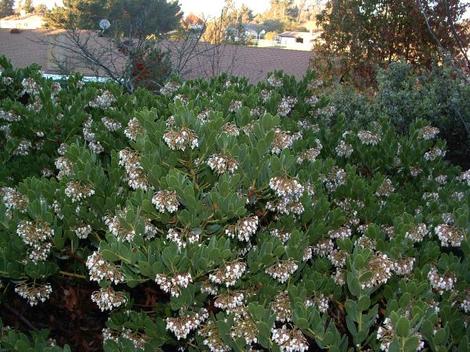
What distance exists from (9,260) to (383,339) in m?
1.47

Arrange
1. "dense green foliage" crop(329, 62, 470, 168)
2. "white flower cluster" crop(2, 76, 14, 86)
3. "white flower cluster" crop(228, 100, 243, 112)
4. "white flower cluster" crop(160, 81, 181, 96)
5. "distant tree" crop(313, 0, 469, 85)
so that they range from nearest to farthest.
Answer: "white flower cluster" crop(228, 100, 243, 112), "white flower cluster" crop(2, 76, 14, 86), "white flower cluster" crop(160, 81, 181, 96), "dense green foliage" crop(329, 62, 470, 168), "distant tree" crop(313, 0, 469, 85)

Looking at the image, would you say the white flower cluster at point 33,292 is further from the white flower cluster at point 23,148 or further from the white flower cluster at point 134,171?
the white flower cluster at point 23,148

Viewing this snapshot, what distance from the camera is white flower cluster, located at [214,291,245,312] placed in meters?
2.06

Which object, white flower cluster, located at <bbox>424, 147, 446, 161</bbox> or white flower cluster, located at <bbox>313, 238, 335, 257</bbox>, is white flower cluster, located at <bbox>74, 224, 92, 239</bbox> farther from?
white flower cluster, located at <bbox>424, 147, 446, 161</bbox>

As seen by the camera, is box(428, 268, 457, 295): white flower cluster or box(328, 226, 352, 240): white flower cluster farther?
box(328, 226, 352, 240): white flower cluster

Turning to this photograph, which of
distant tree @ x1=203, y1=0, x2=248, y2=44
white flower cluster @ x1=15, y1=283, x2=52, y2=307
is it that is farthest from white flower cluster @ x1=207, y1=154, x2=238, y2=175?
distant tree @ x1=203, y1=0, x2=248, y2=44

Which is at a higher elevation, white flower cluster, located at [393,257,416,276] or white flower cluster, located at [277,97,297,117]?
white flower cluster, located at [277,97,297,117]

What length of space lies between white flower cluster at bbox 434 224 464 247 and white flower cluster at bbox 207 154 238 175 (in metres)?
0.85

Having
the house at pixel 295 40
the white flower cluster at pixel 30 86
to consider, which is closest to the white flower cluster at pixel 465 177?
the white flower cluster at pixel 30 86

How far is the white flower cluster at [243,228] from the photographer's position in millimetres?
2143

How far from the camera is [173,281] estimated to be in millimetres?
1994

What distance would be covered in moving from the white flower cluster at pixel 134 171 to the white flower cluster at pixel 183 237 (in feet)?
A: 0.76

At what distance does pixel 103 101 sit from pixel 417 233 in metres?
2.54

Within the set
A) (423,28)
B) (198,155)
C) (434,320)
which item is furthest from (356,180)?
(423,28)
